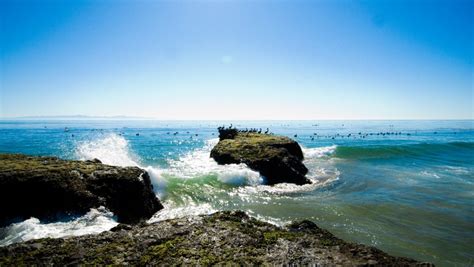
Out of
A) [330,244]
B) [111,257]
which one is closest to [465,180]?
[330,244]

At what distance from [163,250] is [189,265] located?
79 centimetres

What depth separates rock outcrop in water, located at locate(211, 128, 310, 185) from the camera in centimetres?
2722

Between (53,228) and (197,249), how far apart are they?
23.9ft

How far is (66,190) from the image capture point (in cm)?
1302

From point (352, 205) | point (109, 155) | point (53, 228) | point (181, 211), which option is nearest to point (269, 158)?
point (352, 205)

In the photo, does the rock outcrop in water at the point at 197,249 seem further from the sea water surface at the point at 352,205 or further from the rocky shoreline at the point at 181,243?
the sea water surface at the point at 352,205

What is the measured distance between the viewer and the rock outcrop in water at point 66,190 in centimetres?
1223

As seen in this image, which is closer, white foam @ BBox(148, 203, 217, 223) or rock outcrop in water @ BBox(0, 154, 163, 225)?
rock outcrop in water @ BBox(0, 154, 163, 225)

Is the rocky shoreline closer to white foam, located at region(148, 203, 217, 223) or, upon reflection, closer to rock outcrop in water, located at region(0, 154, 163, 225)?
rock outcrop in water, located at region(0, 154, 163, 225)

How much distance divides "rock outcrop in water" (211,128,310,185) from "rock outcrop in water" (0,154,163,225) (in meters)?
13.5

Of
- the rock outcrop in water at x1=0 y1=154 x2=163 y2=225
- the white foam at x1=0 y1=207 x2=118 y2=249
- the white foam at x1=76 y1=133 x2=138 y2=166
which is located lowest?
the white foam at x1=76 y1=133 x2=138 y2=166

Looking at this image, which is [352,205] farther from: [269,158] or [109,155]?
[109,155]

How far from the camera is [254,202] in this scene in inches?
794

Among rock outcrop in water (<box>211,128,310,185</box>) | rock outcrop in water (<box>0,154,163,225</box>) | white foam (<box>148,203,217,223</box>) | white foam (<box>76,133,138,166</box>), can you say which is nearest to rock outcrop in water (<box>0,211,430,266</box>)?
rock outcrop in water (<box>0,154,163,225</box>)
